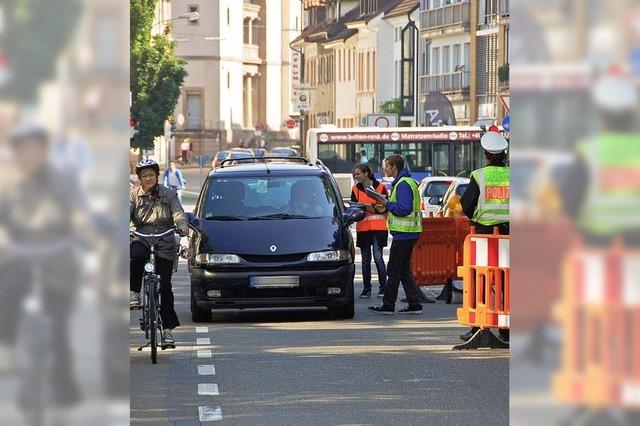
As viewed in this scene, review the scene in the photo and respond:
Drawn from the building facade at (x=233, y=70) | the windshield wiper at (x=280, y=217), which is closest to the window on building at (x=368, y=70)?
the building facade at (x=233, y=70)

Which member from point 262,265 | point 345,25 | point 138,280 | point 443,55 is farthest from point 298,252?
point 345,25

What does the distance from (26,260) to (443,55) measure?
8140 centimetres

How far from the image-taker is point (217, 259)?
58.7ft

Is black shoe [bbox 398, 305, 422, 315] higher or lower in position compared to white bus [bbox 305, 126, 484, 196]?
lower

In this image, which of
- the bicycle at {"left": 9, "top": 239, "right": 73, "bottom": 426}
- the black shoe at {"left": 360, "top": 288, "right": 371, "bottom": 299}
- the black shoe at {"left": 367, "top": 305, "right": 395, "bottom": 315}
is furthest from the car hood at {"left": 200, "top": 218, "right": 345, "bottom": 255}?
the bicycle at {"left": 9, "top": 239, "right": 73, "bottom": 426}

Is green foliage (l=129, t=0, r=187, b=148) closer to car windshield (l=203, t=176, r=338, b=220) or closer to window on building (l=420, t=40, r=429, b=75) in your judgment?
window on building (l=420, t=40, r=429, b=75)

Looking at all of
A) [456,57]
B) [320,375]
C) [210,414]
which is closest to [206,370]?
[320,375]

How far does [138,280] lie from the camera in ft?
47.1

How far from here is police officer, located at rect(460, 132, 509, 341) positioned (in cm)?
1463

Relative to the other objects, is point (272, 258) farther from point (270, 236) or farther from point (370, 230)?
point (370, 230)

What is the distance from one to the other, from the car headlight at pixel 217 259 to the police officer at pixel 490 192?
134 inches

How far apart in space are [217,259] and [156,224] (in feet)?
12.3

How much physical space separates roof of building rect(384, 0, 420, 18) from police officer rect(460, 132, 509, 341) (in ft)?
255

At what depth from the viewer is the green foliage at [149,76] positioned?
56156mm
